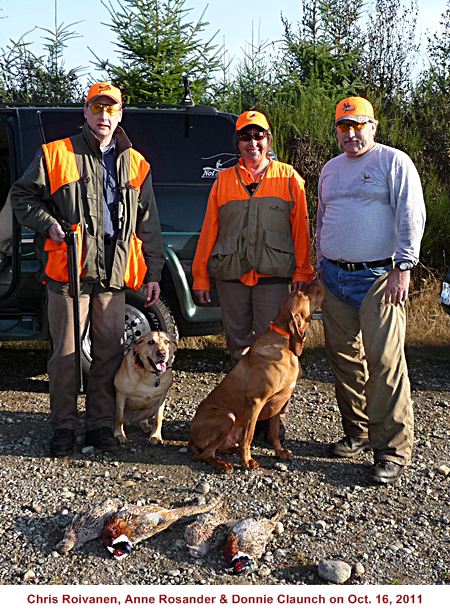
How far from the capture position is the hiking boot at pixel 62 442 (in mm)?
4781

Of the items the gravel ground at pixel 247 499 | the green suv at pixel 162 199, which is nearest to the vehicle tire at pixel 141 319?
the green suv at pixel 162 199

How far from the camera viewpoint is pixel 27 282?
230 inches

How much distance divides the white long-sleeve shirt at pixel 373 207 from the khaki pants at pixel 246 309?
0.49m

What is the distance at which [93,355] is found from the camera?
504cm

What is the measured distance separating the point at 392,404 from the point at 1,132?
14.1 feet

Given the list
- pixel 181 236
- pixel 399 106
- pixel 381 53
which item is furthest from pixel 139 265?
pixel 381 53

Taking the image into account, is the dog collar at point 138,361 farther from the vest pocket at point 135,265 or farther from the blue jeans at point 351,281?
the blue jeans at point 351,281

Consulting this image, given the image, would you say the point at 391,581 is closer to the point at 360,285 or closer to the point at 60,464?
the point at 360,285

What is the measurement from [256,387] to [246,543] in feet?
4.13

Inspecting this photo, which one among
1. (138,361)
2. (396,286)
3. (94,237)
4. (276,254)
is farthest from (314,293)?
(94,237)

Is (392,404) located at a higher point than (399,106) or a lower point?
lower

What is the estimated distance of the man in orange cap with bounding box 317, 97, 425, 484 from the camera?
425cm

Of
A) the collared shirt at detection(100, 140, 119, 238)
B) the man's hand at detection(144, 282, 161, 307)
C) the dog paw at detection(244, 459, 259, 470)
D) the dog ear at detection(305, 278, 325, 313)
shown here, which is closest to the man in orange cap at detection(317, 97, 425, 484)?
the dog ear at detection(305, 278, 325, 313)

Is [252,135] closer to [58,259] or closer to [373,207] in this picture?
[373,207]
